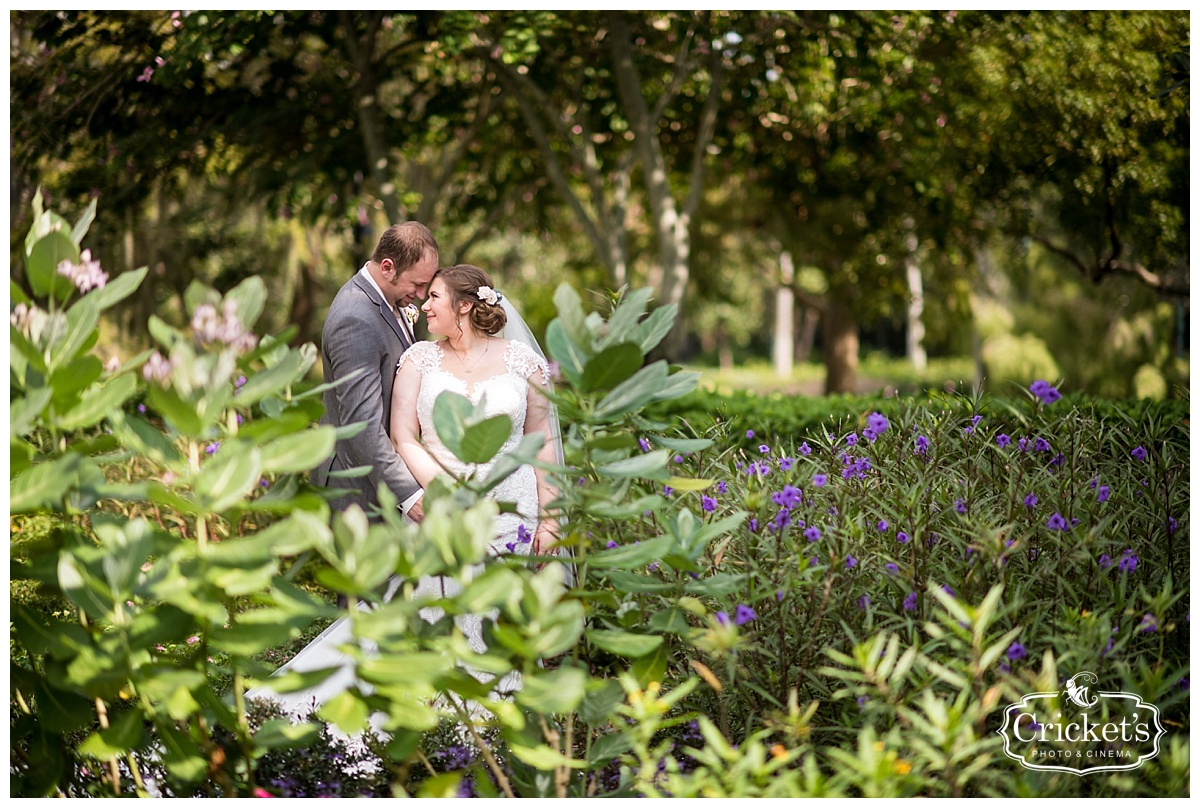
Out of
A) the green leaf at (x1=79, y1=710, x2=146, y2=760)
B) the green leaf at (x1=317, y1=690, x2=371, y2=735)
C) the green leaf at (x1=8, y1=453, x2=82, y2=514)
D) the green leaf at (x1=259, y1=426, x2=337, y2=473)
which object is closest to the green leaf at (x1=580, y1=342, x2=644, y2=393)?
the green leaf at (x1=259, y1=426, x2=337, y2=473)

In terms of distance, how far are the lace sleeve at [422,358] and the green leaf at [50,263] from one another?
1493mm

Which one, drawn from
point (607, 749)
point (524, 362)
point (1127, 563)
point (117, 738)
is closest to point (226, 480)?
point (117, 738)

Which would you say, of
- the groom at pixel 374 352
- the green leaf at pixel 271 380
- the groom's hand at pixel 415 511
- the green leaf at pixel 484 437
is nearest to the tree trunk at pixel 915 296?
the groom at pixel 374 352

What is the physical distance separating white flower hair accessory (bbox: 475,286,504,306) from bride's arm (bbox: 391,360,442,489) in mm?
368

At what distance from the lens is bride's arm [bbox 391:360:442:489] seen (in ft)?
11.5

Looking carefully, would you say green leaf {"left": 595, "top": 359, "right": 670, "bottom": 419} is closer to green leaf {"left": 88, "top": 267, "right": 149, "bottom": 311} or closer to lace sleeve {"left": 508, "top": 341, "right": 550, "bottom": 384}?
green leaf {"left": 88, "top": 267, "right": 149, "bottom": 311}

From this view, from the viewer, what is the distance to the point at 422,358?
11.6 feet

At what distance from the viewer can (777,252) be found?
1557 cm

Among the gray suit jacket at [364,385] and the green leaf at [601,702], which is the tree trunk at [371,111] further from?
the green leaf at [601,702]

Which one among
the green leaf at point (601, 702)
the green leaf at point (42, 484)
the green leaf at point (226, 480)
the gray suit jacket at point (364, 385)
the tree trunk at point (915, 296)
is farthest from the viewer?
the tree trunk at point (915, 296)

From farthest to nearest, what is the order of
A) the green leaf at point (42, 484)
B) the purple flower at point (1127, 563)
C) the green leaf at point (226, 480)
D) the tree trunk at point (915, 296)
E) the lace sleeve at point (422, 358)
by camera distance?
1. the tree trunk at point (915, 296)
2. the lace sleeve at point (422, 358)
3. the purple flower at point (1127, 563)
4. the green leaf at point (42, 484)
5. the green leaf at point (226, 480)

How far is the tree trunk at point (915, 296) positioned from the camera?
11641 mm

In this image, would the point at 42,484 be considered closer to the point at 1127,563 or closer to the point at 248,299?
the point at 248,299

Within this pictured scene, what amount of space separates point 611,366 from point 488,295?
1539mm
